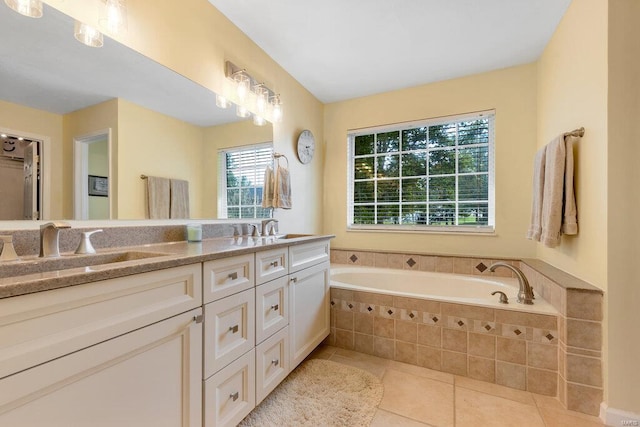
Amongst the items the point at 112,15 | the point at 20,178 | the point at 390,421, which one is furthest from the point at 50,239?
the point at 390,421

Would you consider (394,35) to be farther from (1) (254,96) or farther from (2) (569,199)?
(2) (569,199)

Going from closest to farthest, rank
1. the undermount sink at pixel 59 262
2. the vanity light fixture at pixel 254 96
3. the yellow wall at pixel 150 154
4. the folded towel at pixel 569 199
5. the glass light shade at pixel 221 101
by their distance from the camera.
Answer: the undermount sink at pixel 59 262
the yellow wall at pixel 150 154
the folded towel at pixel 569 199
the glass light shade at pixel 221 101
the vanity light fixture at pixel 254 96

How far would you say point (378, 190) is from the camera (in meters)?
3.08

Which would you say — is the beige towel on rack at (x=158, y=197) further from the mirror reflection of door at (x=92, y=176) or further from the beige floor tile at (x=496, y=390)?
the beige floor tile at (x=496, y=390)

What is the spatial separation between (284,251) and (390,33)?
180 centimetres

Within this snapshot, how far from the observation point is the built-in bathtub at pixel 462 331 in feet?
5.43

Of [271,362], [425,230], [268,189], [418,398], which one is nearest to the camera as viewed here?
[271,362]

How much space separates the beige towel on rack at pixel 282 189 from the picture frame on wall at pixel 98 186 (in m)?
1.17

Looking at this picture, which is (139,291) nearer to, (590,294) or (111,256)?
(111,256)

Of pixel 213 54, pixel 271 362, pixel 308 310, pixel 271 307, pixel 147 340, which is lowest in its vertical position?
pixel 271 362

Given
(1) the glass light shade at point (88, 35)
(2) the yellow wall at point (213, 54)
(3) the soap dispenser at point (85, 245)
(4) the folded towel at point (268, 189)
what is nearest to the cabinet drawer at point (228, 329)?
(3) the soap dispenser at point (85, 245)

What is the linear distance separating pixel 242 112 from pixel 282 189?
2.22 ft

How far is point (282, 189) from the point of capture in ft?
7.64
